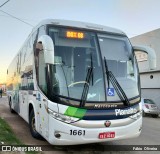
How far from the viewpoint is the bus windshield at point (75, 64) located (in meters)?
6.79

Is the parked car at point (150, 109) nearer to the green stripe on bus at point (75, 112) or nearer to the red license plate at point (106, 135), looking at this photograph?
the red license plate at point (106, 135)

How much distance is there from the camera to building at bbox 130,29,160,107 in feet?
85.6

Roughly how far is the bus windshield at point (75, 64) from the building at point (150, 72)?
19216mm

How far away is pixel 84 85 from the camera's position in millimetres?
6844

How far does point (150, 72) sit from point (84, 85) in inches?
833

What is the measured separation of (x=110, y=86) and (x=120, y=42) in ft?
5.28

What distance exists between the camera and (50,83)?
22.4 ft

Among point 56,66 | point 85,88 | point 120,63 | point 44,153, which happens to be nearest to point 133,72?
point 120,63

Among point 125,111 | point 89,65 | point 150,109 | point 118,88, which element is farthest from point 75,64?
point 150,109

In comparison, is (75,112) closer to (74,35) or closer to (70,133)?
(70,133)

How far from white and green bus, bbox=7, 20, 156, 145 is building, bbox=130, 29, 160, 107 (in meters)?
18.8

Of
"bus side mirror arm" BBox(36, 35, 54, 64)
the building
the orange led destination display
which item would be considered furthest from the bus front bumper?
the building

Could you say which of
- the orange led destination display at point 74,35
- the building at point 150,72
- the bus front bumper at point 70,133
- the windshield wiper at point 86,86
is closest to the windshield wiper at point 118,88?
the windshield wiper at point 86,86

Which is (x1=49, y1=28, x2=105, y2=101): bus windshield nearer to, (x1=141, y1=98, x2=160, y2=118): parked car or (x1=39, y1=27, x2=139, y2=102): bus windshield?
(x1=39, y1=27, x2=139, y2=102): bus windshield
